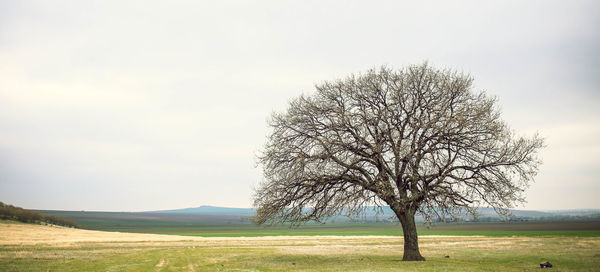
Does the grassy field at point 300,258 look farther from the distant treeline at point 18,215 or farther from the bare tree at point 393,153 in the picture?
the distant treeline at point 18,215

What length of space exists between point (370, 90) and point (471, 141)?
23.1ft

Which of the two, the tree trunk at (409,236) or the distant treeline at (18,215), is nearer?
the tree trunk at (409,236)

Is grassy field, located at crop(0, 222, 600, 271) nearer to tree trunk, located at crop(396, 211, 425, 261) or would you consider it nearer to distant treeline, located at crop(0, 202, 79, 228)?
tree trunk, located at crop(396, 211, 425, 261)

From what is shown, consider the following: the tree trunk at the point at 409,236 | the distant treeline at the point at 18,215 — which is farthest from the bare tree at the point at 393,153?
the distant treeline at the point at 18,215

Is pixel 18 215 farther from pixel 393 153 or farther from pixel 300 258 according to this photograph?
pixel 393 153

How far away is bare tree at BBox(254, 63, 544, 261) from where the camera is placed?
24297 millimetres

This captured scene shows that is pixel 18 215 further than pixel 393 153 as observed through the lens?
Yes

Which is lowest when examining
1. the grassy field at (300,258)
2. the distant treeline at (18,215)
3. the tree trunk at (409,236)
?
the grassy field at (300,258)

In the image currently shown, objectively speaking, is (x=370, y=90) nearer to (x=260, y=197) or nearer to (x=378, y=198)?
(x=378, y=198)

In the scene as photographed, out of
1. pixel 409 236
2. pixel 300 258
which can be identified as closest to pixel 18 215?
pixel 300 258

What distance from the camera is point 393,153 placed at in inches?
1006

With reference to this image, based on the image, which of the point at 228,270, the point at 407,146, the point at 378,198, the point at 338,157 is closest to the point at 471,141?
the point at 407,146

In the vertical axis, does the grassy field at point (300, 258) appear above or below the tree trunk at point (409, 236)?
below

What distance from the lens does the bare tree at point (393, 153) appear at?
24297 mm
